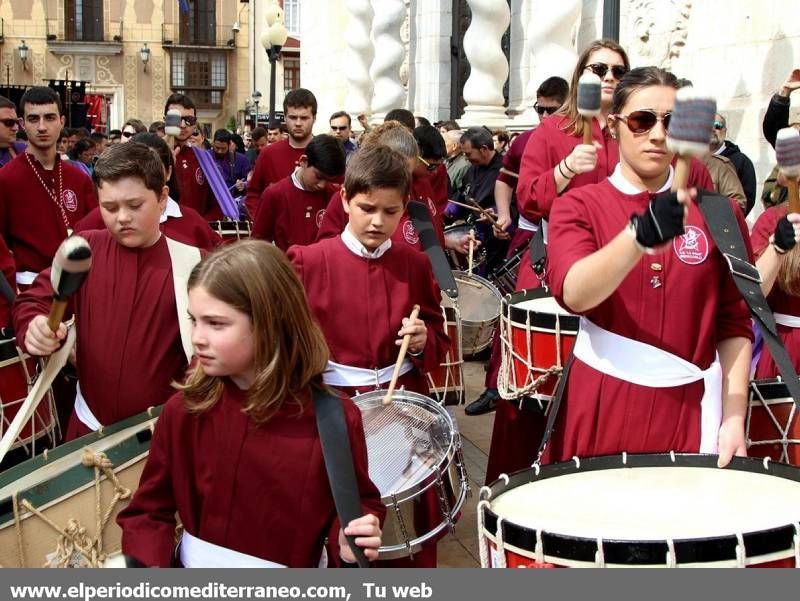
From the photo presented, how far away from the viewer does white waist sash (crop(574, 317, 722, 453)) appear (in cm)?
301

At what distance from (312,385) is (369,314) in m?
1.39

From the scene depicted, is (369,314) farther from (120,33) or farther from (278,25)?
(120,33)

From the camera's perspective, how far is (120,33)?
55.5 metres

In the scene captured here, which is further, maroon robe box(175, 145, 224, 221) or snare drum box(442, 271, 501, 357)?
maroon robe box(175, 145, 224, 221)

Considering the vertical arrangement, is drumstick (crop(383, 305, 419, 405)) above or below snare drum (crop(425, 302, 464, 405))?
above

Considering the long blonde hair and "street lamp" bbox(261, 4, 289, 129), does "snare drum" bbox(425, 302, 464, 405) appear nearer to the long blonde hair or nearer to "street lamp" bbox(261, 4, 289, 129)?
the long blonde hair

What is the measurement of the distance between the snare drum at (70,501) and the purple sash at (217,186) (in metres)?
6.34

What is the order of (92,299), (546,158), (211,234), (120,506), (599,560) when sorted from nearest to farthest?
(599,560) → (120,506) → (92,299) → (546,158) → (211,234)

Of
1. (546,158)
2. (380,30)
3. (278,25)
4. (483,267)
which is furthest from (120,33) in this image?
(546,158)

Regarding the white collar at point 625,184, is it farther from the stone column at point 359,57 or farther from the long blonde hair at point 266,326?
the stone column at point 359,57

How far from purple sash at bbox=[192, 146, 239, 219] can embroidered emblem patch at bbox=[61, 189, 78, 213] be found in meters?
2.92

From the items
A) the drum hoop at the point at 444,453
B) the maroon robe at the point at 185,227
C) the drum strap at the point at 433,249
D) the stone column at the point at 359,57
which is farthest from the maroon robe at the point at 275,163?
the stone column at the point at 359,57

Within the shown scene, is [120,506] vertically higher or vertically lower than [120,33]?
lower

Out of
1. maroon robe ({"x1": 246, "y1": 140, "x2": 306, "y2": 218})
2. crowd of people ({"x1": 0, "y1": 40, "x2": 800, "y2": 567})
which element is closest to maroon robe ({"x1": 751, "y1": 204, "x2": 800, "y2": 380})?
crowd of people ({"x1": 0, "y1": 40, "x2": 800, "y2": 567})
